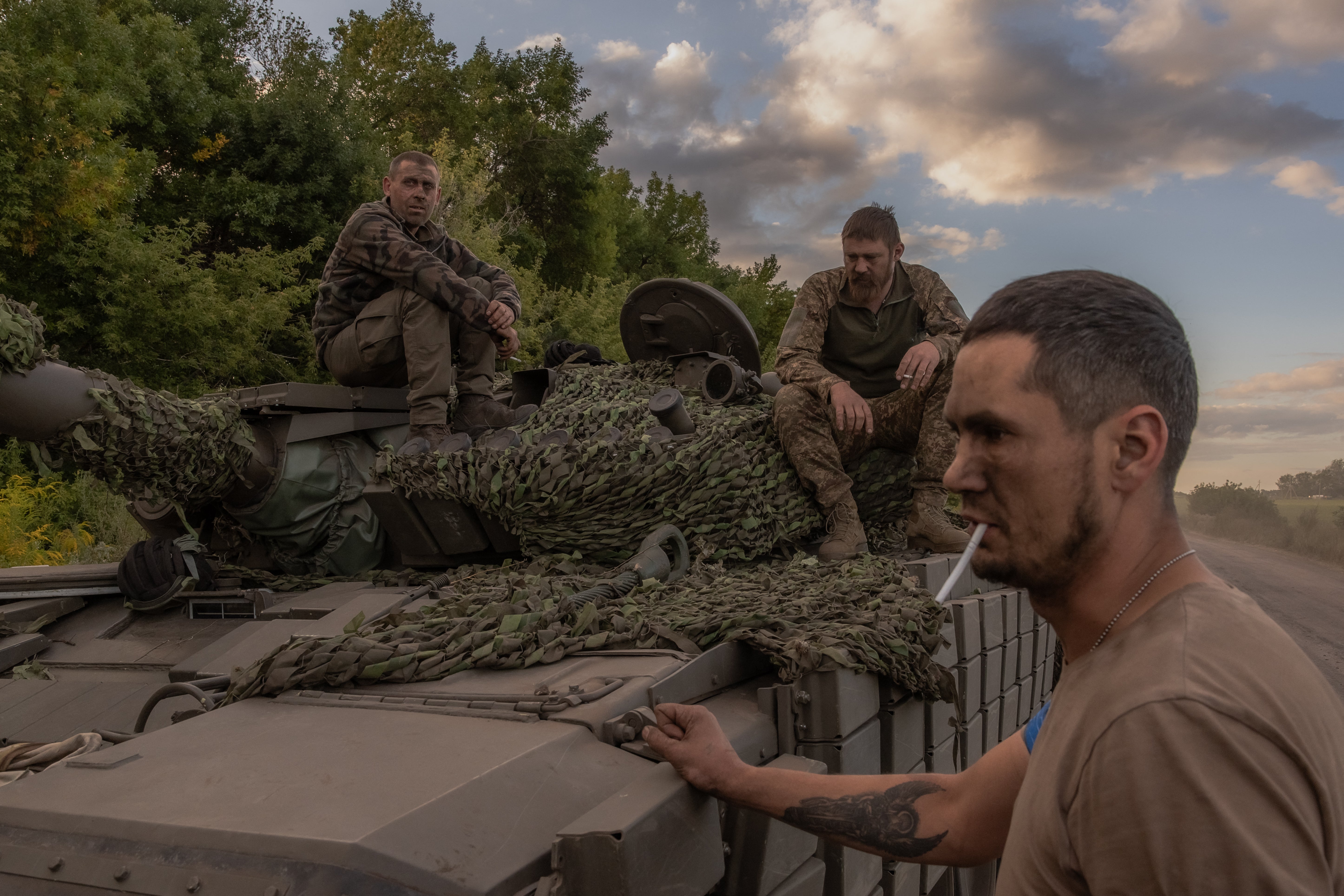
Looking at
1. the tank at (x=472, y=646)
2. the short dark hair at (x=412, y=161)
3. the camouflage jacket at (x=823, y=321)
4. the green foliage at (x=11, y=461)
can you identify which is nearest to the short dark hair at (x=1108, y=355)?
the tank at (x=472, y=646)

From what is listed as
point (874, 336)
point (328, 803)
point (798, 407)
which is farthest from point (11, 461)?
point (328, 803)

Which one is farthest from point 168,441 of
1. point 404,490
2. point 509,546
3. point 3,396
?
point 509,546

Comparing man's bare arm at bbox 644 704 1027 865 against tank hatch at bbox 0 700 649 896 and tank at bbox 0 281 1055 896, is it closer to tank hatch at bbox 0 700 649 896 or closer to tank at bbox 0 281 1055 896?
tank at bbox 0 281 1055 896

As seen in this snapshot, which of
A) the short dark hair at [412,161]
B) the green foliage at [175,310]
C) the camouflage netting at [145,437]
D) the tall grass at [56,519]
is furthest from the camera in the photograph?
the green foliage at [175,310]

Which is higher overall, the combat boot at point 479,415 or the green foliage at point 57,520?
the combat boot at point 479,415

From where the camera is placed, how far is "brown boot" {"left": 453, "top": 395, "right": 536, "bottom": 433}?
16.2ft

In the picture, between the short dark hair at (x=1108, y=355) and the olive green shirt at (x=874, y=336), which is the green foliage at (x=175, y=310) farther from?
the short dark hair at (x=1108, y=355)

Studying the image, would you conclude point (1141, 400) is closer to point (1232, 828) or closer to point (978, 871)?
point (1232, 828)

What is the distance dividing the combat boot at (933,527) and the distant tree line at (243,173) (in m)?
13.2

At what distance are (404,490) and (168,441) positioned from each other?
0.93 meters

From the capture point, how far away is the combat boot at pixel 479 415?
16.2ft

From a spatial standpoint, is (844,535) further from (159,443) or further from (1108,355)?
(1108,355)

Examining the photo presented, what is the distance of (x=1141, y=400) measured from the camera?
1330mm

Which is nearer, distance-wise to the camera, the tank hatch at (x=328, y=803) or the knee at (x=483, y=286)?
the tank hatch at (x=328, y=803)
